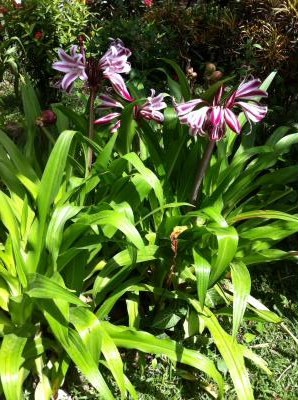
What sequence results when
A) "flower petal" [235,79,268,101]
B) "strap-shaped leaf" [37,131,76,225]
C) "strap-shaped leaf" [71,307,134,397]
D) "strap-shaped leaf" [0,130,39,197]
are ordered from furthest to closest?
"strap-shaped leaf" [0,130,39,197] < "strap-shaped leaf" [37,131,76,225] < "flower petal" [235,79,268,101] < "strap-shaped leaf" [71,307,134,397]

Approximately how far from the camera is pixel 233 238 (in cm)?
213

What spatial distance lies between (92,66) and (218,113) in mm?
626

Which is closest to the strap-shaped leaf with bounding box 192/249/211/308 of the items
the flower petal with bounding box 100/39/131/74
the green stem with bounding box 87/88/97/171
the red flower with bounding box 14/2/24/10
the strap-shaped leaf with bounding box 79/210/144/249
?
the strap-shaped leaf with bounding box 79/210/144/249

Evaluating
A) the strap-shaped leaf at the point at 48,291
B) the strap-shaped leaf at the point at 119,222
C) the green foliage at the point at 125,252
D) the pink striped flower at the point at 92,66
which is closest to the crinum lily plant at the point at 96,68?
the pink striped flower at the point at 92,66

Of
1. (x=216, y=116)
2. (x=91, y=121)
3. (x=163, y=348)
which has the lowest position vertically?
(x=163, y=348)

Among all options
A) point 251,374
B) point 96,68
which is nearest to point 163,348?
point 251,374

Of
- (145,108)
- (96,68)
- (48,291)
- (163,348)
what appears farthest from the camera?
(145,108)

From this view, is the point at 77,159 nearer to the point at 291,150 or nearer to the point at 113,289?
the point at 113,289

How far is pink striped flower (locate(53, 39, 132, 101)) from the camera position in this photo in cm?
226

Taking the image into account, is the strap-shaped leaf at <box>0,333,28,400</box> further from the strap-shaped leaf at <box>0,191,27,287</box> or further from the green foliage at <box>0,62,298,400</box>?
the strap-shaped leaf at <box>0,191,27,287</box>

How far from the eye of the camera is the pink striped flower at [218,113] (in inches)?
81.0

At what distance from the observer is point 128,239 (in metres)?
2.08

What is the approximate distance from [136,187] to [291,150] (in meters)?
1.34

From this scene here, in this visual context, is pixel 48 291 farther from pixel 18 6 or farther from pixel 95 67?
pixel 18 6
